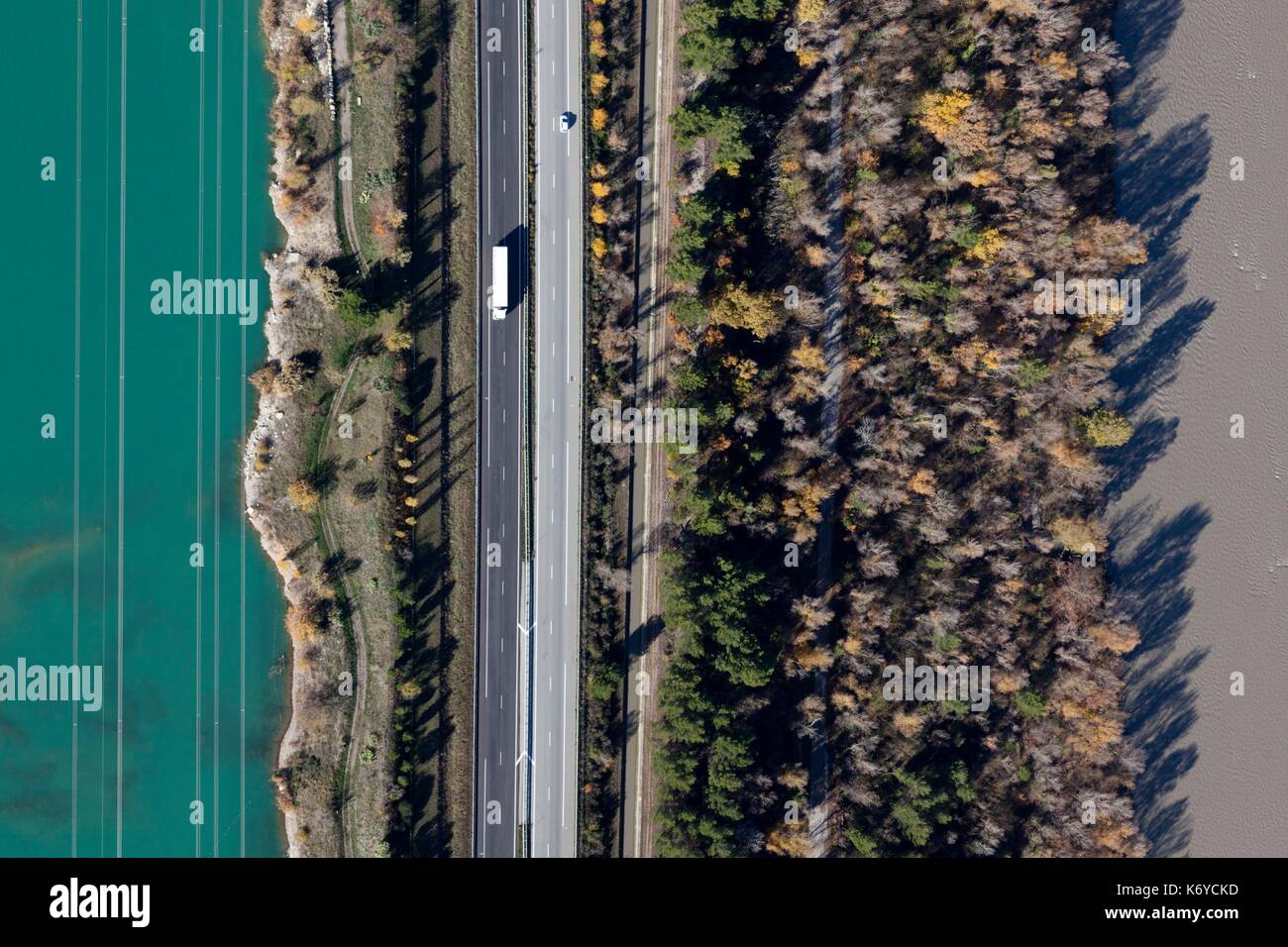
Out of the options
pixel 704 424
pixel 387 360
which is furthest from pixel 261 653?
pixel 704 424

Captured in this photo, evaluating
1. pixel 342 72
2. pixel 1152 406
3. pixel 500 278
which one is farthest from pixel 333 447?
pixel 1152 406

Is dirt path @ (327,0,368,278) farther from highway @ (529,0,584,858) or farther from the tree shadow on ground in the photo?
the tree shadow on ground

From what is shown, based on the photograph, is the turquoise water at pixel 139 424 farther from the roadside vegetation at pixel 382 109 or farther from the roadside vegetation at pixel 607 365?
the roadside vegetation at pixel 607 365

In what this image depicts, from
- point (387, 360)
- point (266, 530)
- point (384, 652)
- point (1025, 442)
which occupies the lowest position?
point (384, 652)

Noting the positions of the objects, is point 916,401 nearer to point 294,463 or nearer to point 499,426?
point 499,426

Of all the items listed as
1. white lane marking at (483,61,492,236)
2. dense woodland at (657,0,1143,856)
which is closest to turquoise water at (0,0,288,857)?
white lane marking at (483,61,492,236)
